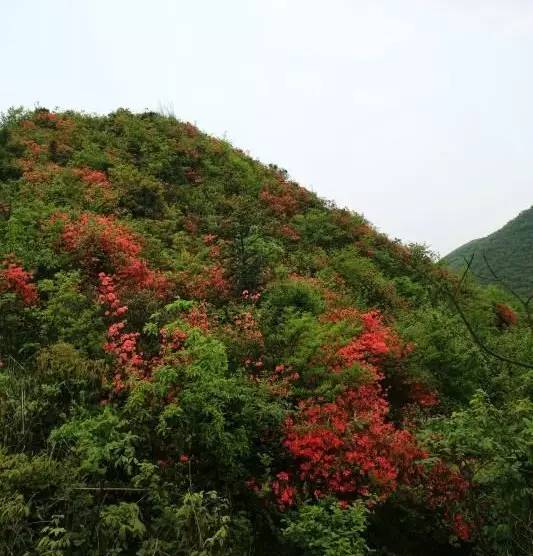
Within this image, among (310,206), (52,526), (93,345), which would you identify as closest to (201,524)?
(52,526)

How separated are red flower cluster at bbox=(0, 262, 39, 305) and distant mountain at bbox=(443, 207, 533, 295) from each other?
24.4 m

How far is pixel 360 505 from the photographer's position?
6.74 m

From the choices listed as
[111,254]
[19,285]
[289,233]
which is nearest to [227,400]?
[19,285]

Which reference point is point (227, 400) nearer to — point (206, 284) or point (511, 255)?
point (206, 284)

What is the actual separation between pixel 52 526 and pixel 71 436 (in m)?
1.37

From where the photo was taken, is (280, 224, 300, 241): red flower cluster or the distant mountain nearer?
(280, 224, 300, 241): red flower cluster

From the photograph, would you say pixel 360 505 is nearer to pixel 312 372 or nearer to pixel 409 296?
pixel 312 372

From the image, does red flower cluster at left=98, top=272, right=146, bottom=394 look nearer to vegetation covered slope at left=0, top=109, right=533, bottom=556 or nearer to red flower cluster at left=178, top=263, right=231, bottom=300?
vegetation covered slope at left=0, top=109, right=533, bottom=556

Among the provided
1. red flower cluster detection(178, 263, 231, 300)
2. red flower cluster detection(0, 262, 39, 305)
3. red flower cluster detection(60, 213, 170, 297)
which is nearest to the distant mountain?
red flower cluster detection(178, 263, 231, 300)

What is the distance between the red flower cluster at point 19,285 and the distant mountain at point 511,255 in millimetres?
24414

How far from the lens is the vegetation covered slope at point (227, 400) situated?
19.6 feet

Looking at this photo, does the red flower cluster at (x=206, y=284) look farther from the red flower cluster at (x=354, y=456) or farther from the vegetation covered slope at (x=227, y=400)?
the red flower cluster at (x=354, y=456)

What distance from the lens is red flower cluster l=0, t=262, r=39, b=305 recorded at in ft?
35.0

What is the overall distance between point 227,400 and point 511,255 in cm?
3722
